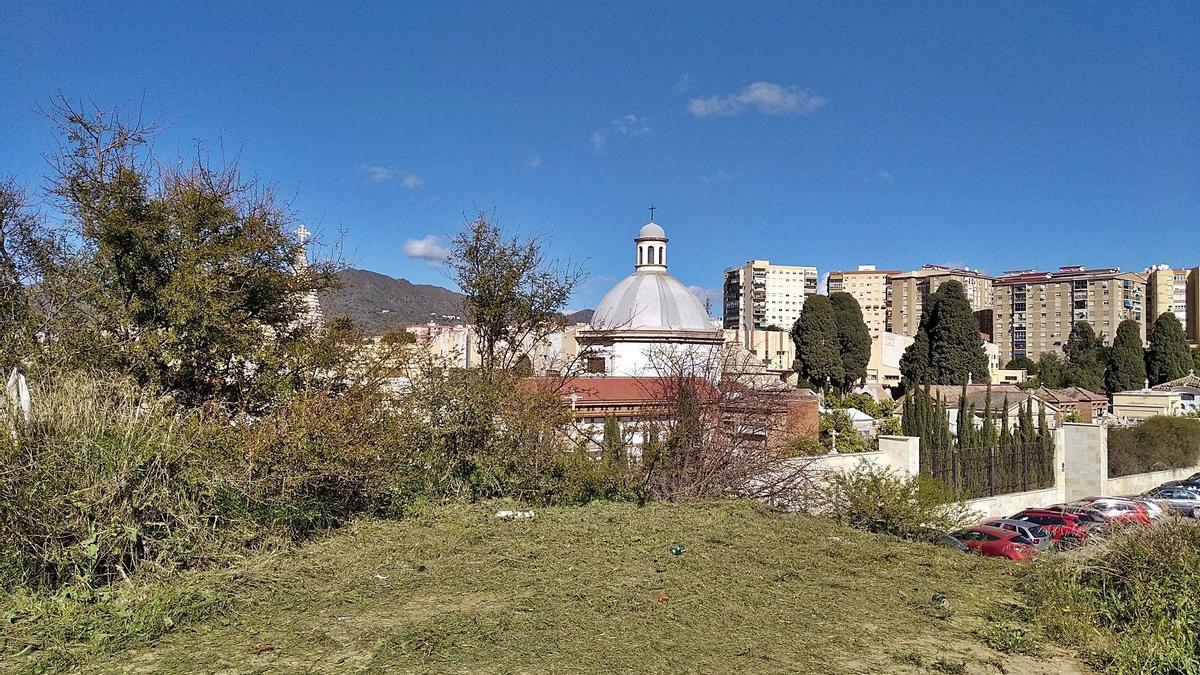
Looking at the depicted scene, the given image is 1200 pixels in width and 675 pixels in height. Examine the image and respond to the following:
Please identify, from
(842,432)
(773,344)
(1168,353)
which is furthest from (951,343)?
(842,432)

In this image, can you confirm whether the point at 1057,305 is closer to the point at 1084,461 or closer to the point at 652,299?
the point at 1084,461

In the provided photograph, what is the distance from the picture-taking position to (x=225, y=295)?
718cm

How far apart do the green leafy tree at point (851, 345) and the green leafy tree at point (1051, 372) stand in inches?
A: 482

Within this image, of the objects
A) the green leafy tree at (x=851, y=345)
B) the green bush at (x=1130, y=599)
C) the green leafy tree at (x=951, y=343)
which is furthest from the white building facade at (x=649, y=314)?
the green leafy tree at (x=851, y=345)

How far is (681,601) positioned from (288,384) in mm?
4653

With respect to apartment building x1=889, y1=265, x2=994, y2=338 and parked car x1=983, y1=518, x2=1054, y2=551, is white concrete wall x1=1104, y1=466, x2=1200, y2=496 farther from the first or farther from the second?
apartment building x1=889, y1=265, x2=994, y2=338

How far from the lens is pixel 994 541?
12906 millimetres

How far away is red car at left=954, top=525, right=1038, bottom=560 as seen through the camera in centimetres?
1215

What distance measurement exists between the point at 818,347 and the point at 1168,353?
2027 centimetres

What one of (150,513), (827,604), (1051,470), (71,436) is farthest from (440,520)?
(1051,470)

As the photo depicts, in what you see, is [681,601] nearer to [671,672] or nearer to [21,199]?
[671,672]

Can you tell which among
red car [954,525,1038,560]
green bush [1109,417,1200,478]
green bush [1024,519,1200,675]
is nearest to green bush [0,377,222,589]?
green bush [1024,519,1200,675]

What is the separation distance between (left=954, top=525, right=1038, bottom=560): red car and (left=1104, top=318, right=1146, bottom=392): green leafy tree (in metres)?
36.5

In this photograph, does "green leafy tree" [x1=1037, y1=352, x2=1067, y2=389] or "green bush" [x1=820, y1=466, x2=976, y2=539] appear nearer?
"green bush" [x1=820, y1=466, x2=976, y2=539]
